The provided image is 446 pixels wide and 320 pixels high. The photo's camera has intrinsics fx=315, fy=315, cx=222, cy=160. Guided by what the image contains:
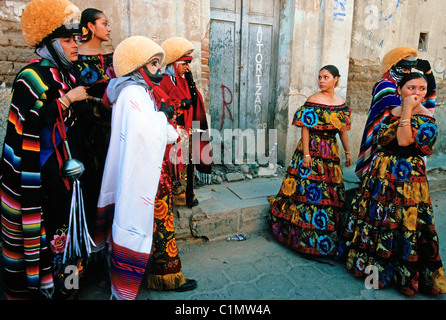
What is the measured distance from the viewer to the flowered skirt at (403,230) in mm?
2684

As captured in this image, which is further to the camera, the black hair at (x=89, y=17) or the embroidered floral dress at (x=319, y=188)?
the embroidered floral dress at (x=319, y=188)

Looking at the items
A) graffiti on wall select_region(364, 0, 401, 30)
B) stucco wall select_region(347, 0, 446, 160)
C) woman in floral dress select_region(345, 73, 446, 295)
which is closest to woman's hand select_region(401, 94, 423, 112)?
woman in floral dress select_region(345, 73, 446, 295)

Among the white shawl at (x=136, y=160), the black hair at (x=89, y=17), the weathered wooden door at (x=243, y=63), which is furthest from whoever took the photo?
the weathered wooden door at (x=243, y=63)

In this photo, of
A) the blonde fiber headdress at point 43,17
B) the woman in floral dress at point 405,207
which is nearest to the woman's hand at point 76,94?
the blonde fiber headdress at point 43,17

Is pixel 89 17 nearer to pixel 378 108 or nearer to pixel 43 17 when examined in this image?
pixel 43 17

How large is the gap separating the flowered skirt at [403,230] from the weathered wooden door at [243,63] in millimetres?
2773

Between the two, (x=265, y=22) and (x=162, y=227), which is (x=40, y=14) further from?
(x=265, y=22)

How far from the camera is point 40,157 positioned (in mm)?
2090

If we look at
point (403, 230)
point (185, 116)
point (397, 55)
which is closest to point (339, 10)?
point (397, 55)

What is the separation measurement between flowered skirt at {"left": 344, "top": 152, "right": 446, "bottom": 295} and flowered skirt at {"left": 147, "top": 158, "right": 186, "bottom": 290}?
172 cm

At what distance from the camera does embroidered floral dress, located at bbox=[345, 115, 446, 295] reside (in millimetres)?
2680

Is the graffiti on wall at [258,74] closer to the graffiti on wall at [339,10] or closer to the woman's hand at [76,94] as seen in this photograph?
the graffiti on wall at [339,10]

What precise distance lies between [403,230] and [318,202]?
2.66ft

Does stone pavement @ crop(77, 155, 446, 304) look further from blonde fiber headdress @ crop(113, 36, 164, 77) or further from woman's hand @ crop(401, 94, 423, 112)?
blonde fiber headdress @ crop(113, 36, 164, 77)
